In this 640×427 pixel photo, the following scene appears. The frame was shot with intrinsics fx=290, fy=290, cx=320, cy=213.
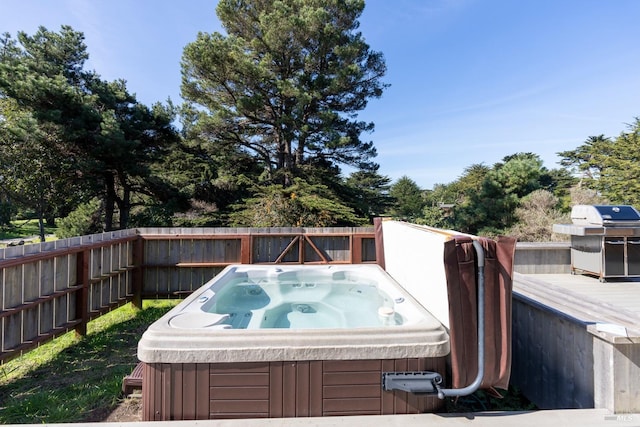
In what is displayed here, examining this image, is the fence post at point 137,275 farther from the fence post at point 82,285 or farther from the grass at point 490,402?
the grass at point 490,402

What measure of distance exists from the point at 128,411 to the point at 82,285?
2.06m

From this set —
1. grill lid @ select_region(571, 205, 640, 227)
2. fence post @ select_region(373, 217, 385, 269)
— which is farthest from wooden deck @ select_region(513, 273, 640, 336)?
fence post @ select_region(373, 217, 385, 269)

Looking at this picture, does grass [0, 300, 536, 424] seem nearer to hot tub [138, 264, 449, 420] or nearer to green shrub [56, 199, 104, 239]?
hot tub [138, 264, 449, 420]

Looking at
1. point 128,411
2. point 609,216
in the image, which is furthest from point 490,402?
point 609,216

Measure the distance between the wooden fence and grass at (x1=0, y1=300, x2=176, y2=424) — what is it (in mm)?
263

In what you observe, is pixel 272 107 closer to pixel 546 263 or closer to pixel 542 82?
pixel 542 82

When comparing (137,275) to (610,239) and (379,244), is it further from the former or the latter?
(610,239)

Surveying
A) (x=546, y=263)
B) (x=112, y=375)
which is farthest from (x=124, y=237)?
(x=546, y=263)

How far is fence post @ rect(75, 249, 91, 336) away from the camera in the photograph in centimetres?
343

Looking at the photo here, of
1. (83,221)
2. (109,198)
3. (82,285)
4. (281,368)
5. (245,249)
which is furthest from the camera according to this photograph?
(83,221)

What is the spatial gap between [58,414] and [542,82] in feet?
37.7

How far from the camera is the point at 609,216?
4207 millimetres

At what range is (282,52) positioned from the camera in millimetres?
9500

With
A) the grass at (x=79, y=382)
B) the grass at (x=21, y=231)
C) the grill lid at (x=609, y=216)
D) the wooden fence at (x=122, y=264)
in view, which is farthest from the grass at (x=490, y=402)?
the grass at (x=21, y=231)
